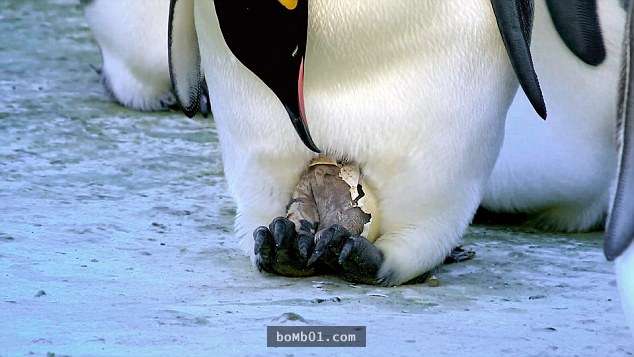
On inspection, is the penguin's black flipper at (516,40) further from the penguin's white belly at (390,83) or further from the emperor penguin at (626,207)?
the emperor penguin at (626,207)

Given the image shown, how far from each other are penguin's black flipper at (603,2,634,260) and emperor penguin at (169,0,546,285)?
0.90 metres

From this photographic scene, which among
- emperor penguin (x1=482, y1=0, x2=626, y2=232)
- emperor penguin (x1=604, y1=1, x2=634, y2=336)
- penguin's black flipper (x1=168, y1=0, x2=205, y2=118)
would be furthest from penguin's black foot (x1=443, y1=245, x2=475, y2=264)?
emperor penguin (x1=604, y1=1, x2=634, y2=336)

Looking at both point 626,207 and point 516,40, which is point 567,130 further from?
point 626,207

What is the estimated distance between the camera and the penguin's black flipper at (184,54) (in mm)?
3629

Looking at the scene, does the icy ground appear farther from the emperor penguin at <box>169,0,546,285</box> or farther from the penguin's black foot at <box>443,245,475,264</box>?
the emperor penguin at <box>169,0,546,285</box>

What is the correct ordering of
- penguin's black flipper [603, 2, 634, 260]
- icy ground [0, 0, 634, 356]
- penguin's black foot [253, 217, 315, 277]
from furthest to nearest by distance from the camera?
penguin's black foot [253, 217, 315, 277] → icy ground [0, 0, 634, 356] → penguin's black flipper [603, 2, 634, 260]

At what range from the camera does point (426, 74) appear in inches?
134

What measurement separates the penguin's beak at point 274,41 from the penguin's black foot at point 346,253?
21 cm

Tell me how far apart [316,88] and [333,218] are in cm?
33

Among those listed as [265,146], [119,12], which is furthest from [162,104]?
[265,146]

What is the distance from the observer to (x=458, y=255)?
3.79 metres

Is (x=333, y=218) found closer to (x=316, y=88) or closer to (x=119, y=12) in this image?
(x=316, y=88)

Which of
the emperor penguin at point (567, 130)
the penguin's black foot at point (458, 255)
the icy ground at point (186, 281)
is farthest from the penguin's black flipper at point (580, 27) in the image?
the penguin's black foot at point (458, 255)

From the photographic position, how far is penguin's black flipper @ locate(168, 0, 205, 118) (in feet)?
11.9
